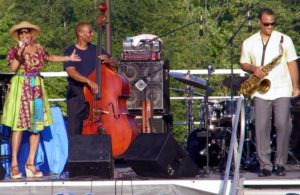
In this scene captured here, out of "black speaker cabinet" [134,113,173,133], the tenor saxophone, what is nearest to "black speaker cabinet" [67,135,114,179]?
the tenor saxophone

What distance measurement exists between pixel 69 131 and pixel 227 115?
1.79 metres

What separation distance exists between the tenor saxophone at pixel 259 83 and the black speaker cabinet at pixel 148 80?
174cm

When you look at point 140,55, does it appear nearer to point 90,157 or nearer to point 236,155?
point 90,157

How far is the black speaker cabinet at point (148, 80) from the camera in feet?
39.3

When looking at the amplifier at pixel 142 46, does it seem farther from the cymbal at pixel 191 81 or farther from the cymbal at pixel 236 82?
the cymbal at pixel 236 82

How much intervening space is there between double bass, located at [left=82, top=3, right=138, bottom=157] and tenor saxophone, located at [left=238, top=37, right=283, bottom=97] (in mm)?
1301

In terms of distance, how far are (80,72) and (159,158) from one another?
1.38m

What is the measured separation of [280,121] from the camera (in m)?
10.4

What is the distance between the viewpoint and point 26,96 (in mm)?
10594

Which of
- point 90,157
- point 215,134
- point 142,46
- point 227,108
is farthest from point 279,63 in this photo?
point 142,46

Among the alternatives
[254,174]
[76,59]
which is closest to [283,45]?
[254,174]

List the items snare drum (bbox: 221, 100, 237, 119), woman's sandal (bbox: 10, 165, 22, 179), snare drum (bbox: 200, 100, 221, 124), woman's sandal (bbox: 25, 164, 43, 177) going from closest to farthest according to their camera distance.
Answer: woman's sandal (bbox: 10, 165, 22, 179) < woman's sandal (bbox: 25, 164, 43, 177) < snare drum (bbox: 200, 100, 221, 124) < snare drum (bbox: 221, 100, 237, 119)

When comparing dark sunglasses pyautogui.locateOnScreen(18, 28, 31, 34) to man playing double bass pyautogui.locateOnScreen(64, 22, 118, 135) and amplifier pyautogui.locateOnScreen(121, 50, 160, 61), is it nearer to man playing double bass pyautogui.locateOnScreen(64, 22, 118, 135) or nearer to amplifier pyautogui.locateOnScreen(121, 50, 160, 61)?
man playing double bass pyautogui.locateOnScreen(64, 22, 118, 135)

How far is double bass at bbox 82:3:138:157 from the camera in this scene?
10.9 m
